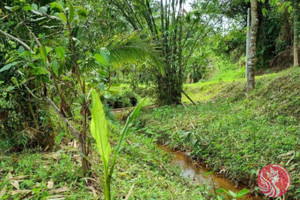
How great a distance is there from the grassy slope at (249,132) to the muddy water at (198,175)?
11 centimetres

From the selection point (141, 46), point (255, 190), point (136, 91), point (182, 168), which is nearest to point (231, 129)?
point (182, 168)

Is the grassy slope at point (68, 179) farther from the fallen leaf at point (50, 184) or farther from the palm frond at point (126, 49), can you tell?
the palm frond at point (126, 49)

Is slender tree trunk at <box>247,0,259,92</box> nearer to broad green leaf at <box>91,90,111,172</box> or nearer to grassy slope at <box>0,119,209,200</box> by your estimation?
grassy slope at <box>0,119,209,200</box>

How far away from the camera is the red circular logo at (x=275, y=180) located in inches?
35.7

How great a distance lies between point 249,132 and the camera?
8.77 ft

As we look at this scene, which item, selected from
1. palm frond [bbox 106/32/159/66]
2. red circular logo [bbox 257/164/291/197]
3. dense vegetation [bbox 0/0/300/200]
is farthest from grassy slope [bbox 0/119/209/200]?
palm frond [bbox 106/32/159/66]

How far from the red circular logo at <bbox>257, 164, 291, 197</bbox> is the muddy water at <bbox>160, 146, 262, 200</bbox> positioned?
0.88 meters

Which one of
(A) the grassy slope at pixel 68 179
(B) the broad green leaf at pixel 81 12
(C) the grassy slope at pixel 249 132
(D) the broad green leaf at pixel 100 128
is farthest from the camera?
(C) the grassy slope at pixel 249 132

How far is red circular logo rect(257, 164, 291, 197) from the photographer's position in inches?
35.7

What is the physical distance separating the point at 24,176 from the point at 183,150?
2.12 meters

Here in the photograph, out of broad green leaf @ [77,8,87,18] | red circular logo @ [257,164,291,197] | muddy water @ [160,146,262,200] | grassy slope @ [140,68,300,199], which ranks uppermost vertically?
broad green leaf @ [77,8,87,18]

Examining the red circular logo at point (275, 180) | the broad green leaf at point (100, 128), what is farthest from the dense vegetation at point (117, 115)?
the red circular logo at point (275, 180)

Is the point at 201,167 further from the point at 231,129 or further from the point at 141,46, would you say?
the point at 141,46

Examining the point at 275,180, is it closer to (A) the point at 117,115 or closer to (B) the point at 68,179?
(B) the point at 68,179
